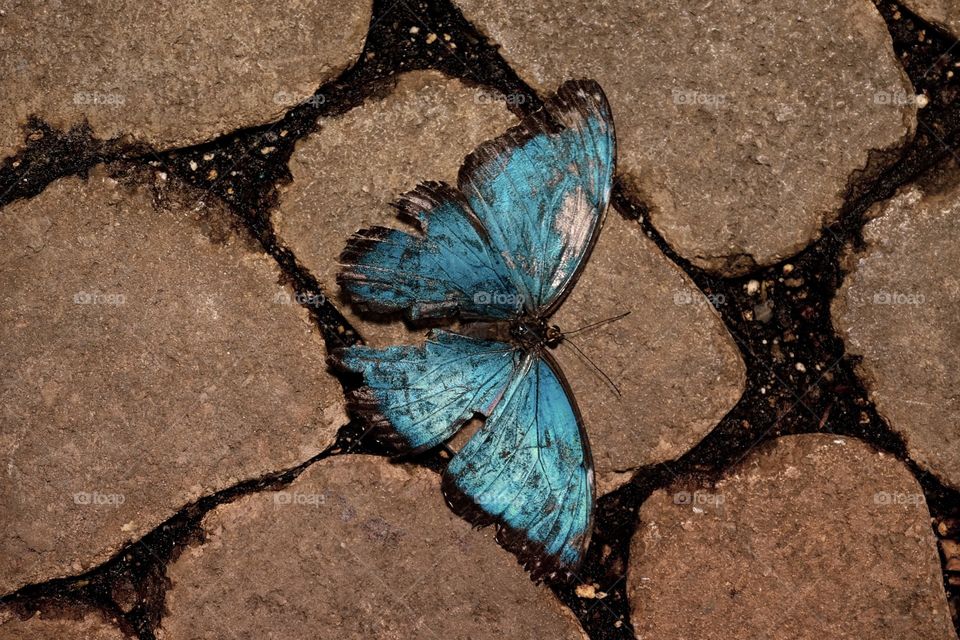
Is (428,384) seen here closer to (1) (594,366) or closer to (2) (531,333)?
(2) (531,333)

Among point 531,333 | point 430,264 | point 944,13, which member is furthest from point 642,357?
point 944,13

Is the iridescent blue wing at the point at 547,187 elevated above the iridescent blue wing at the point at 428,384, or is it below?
above

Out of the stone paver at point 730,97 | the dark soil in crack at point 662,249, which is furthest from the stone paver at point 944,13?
the stone paver at point 730,97

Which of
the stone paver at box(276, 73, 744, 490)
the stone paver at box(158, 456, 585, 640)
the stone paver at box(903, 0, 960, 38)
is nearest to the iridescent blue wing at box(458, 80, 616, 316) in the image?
the stone paver at box(276, 73, 744, 490)

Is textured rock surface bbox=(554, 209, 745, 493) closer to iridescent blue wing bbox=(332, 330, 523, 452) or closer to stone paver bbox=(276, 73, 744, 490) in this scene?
stone paver bbox=(276, 73, 744, 490)

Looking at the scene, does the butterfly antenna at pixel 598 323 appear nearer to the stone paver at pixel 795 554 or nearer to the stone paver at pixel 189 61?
the stone paver at pixel 795 554

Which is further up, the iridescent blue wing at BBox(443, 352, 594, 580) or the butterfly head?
the butterfly head
